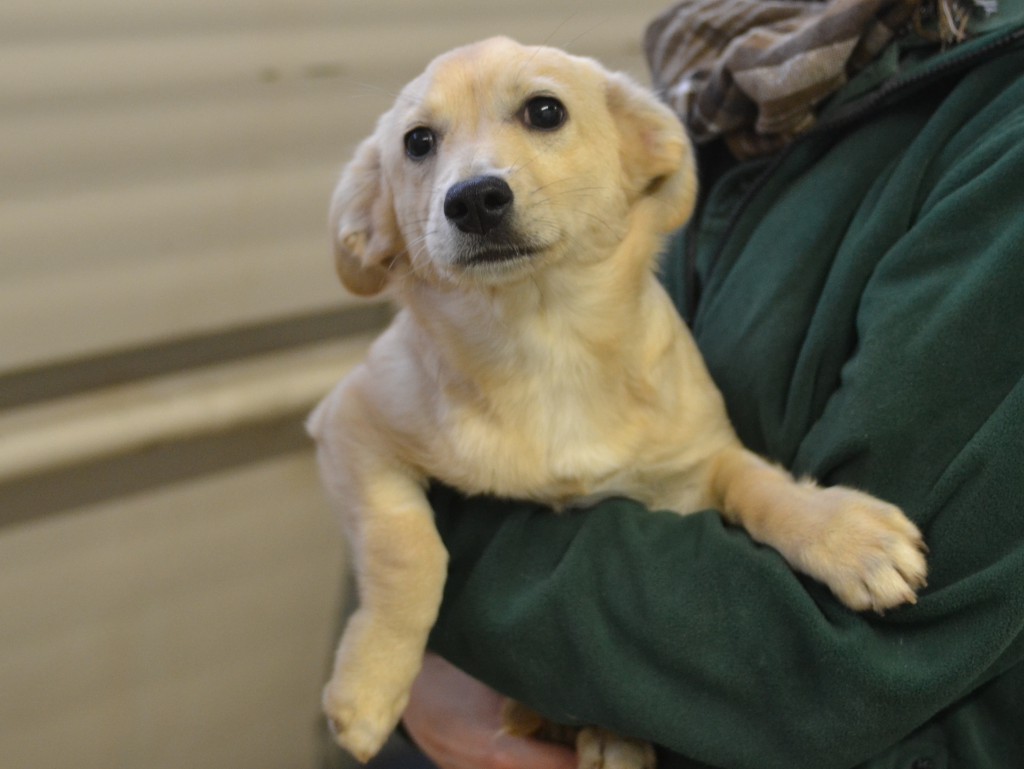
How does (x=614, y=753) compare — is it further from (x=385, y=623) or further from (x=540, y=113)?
(x=540, y=113)

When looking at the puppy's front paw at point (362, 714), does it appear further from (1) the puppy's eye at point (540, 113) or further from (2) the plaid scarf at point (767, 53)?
(2) the plaid scarf at point (767, 53)

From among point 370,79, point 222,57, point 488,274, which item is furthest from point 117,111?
point 488,274

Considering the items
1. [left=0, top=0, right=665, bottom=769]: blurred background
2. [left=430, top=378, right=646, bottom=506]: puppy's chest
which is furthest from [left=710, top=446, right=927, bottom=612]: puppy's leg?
[left=0, top=0, right=665, bottom=769]: blurred background

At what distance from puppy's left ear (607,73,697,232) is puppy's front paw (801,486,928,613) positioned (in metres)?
0.48

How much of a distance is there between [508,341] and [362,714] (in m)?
0.50

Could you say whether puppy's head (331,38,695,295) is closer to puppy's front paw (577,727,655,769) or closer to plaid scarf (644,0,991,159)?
plaid scarf (644,0,991,159)

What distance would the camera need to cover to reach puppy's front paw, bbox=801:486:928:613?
858 mm

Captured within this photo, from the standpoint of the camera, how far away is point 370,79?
5.74ft

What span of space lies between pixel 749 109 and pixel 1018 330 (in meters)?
0.57

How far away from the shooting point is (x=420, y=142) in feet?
4.03

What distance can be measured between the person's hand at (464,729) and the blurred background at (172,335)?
2.40 ft

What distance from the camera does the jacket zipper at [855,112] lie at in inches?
41.3

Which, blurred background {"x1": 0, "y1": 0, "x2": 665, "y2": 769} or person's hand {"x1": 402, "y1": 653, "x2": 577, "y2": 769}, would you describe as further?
blurred background {"x1": 0, "y1": 0, "x2": 665, "y2": 769}

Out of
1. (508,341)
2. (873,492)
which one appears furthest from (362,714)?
(873,492)
